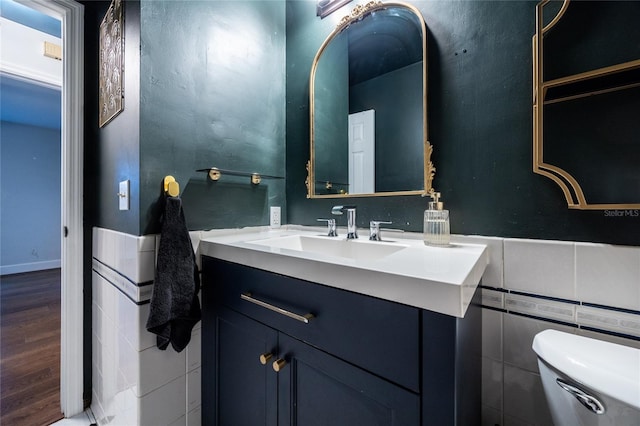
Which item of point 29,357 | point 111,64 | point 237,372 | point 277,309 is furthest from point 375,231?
point 29,357

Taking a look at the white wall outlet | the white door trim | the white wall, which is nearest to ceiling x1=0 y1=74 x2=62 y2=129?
the white wall

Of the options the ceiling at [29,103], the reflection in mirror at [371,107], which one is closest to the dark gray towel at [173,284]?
the reflection in mirror at [371,107]

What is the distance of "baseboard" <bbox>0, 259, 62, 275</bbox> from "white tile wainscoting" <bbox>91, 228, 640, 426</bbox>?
4379 millimetres

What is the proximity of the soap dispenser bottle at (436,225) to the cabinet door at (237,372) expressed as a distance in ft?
1.90

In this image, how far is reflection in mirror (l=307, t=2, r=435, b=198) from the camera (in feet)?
3.27

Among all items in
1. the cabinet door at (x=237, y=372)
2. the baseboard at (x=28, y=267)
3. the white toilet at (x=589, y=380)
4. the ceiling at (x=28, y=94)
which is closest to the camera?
the white toilet at (x=589, y=380)

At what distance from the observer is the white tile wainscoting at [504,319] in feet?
2.18

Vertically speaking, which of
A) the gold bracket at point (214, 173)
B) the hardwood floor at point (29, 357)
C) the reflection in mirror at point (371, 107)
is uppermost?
the reflection in mirror at point (371, 107)

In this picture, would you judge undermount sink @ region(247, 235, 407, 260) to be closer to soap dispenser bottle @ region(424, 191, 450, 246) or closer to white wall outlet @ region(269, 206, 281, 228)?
soap dispenser bottle @ region(424, 191, 450, 246)

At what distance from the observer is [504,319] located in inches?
31.3

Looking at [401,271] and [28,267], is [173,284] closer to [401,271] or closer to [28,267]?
[401,271]

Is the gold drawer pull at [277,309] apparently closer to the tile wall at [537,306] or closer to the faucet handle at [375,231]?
the faucet handle at [375,231]

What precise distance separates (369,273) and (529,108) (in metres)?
0.71

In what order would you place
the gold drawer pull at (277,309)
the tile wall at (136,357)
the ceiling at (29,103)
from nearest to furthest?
the gold drawer pull at (277,309) < the tile wall at (136,357) < the ceiling at (29,103)
